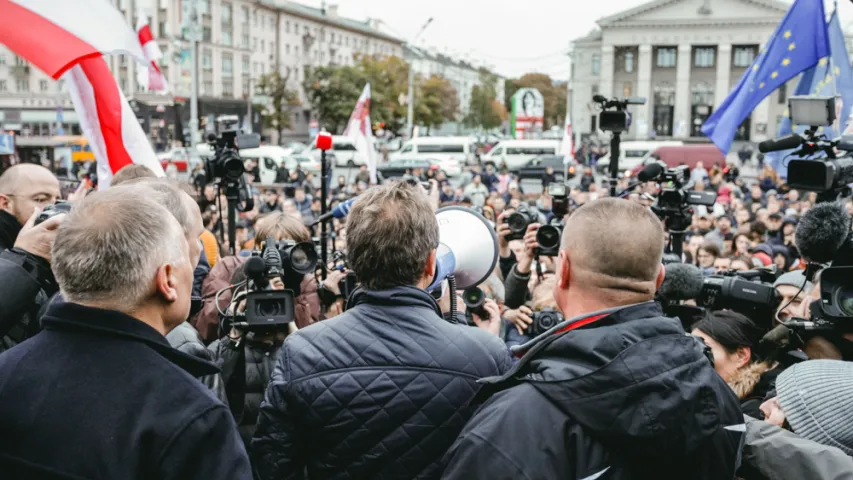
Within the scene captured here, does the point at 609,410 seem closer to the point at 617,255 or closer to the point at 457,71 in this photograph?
the point at 617,255

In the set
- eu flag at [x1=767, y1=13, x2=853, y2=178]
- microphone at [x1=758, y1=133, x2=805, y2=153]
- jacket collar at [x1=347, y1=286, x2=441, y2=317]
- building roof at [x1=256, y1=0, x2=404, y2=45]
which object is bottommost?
jacket collar at [x1=347, y1=286, x2=441, y2=317]

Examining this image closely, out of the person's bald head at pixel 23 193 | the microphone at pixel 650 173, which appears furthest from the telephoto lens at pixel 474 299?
the microphone at pixel 650 173

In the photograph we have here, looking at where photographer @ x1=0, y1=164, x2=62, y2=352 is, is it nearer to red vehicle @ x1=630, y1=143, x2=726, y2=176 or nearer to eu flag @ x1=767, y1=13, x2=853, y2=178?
eu flag @ x1=767, y1=13, x2=853, y2=178

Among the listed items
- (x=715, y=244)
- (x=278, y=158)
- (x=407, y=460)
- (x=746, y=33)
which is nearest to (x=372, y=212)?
(x=407, y=460)

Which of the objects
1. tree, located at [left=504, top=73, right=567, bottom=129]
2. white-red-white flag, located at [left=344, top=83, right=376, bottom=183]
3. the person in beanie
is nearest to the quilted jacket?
the person in beanie

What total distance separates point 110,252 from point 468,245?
1.48 m

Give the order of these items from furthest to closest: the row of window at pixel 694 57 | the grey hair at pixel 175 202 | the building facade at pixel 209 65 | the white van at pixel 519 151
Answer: the row of window at pixel 694 57 < the building facade at pixel 209 65 < the white van at pixel 519 151 < the grey hair at pixel 175 202

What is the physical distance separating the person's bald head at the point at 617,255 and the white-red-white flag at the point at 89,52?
3.78m

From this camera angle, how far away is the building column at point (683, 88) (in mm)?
64188

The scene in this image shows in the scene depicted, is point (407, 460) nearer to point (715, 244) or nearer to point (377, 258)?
point (377, 258)

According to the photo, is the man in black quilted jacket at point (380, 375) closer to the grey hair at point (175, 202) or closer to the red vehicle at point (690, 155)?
the grey hair at point (175, 202)

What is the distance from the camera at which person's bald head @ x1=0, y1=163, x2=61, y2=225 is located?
3.90 m

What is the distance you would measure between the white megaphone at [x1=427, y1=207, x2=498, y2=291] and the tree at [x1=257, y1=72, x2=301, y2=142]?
54164 millimetres

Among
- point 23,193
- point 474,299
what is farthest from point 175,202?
point 23,193
